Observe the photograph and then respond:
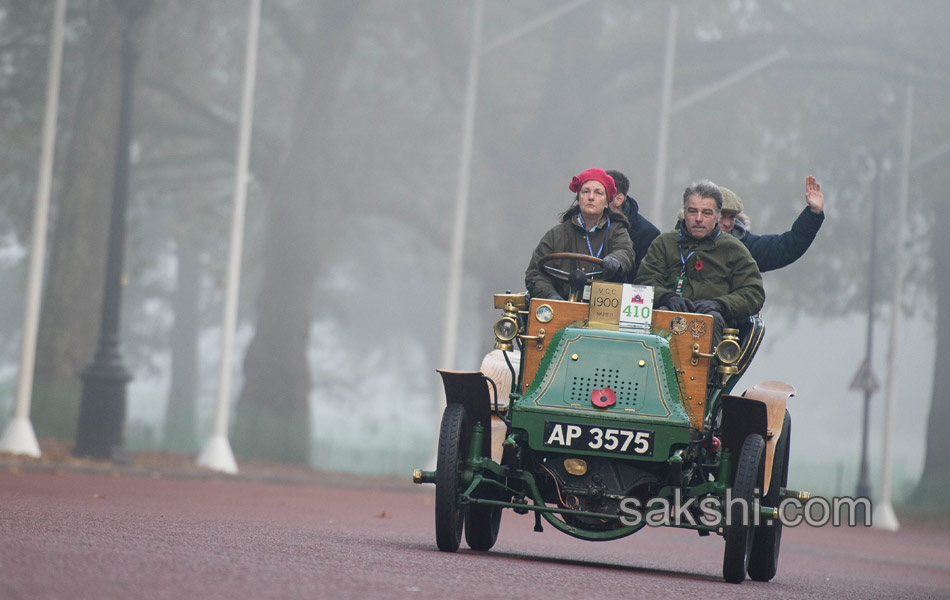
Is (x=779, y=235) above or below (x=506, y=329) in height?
above

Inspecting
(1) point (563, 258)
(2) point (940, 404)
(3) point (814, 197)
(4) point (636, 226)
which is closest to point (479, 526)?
(1) point (563, 258)

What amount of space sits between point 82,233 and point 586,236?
61.2ft

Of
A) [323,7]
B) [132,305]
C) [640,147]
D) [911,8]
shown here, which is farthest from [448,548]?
[132,305]

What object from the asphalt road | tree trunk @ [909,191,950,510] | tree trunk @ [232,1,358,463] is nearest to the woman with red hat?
the asphalt road

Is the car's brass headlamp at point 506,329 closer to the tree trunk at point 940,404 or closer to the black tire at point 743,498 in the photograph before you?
the black tire at point 743,498

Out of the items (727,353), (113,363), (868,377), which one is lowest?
(113,363)

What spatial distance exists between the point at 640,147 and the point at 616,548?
2284 centimetres

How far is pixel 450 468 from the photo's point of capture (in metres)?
8.96

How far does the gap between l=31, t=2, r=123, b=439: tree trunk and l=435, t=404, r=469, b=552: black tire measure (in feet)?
61.4

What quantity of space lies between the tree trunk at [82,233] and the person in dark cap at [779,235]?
710 inches

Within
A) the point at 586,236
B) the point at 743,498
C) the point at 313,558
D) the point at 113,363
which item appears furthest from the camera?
the point at 113,363

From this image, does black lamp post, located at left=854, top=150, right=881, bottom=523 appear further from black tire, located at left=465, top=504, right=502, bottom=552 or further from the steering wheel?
the steering wheel

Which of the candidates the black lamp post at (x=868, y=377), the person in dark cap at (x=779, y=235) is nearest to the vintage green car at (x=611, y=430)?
the person in dark cap at (x=779, y=235)

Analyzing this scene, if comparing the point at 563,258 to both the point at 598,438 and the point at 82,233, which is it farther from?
the point at 82,233
